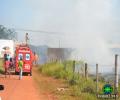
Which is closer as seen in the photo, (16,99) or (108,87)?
(108,87)

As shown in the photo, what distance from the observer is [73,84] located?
2427 cm

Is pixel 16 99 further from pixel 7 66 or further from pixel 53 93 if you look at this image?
pixel 7 66

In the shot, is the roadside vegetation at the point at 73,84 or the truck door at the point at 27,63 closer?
the roadside vegetation at the point at 73,84

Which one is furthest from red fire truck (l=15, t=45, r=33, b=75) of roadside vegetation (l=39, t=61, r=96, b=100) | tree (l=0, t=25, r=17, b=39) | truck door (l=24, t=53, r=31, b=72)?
tree (l=0, t=25, r=17, b=39)

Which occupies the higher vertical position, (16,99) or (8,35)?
(8,35)

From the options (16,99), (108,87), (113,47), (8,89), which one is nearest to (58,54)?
(113,47)

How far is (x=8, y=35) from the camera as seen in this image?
122 meters

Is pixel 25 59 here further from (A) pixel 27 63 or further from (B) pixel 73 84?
(B) pixel 73 84

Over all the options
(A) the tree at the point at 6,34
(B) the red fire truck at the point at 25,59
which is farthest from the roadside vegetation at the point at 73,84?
(A) the tree at the point at 6,34

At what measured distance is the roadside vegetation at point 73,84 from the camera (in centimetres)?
1886

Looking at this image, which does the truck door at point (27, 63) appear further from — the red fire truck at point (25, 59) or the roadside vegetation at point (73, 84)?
the roadside vegetation at point (73, 84)

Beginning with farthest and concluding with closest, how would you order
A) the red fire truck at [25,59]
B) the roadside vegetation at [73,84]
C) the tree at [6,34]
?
the tree at [6,34] < the red fire truck at [25,59] < the roadside vegetation at [73,84]

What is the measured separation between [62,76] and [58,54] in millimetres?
34806

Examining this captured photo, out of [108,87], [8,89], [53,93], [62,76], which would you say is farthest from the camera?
[62,76]
